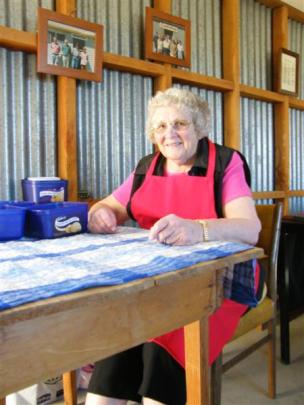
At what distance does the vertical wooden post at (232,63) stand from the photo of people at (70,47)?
48.1 inches

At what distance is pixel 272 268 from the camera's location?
182 centimetres

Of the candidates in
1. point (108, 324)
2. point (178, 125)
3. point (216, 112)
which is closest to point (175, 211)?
point (178, 125)

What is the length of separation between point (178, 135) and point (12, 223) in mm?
737

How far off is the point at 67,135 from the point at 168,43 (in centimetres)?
93

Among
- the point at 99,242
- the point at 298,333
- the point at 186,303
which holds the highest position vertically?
the point at 99,242

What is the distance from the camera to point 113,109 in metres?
2.36

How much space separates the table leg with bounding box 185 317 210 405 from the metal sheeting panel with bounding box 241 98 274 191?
7.96 feet

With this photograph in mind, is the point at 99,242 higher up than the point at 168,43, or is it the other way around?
the point at 168,43

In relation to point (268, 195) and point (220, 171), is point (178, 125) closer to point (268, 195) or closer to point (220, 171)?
point (220, 171)

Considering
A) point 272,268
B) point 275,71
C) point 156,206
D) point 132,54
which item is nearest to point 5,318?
point 156,206

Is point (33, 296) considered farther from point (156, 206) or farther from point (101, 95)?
point (101, 95)

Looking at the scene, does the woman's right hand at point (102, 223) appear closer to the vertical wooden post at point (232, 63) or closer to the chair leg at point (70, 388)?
the chair leg at point (70, 388)

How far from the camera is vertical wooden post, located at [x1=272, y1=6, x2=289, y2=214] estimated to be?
10.7 ft

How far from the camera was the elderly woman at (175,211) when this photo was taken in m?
1.13
